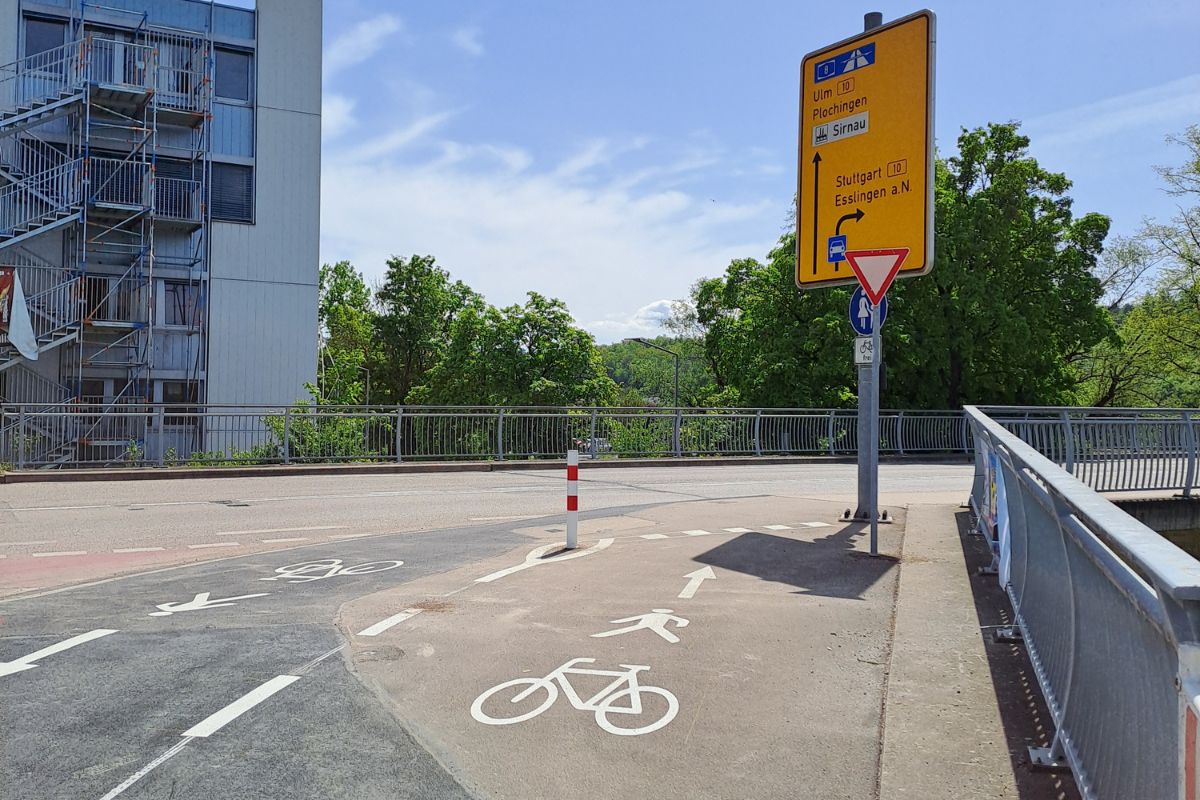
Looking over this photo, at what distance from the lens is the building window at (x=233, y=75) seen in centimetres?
3061

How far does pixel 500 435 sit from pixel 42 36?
19426 mm

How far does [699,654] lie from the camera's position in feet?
18.1

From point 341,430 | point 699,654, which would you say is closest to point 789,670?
point 699,654

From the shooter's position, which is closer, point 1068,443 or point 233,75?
point 1068,443

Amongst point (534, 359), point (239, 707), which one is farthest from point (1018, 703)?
point (534, 359)

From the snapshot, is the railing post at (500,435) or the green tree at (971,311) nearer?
the railing post at (500,435)

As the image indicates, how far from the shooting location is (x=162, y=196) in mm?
29375

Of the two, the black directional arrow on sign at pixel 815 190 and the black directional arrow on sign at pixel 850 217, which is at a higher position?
the black directional arrow on sign at pixel 815 190

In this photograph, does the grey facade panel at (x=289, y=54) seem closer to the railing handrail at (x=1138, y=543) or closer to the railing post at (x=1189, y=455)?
the railing post at (x=1189, y=455)

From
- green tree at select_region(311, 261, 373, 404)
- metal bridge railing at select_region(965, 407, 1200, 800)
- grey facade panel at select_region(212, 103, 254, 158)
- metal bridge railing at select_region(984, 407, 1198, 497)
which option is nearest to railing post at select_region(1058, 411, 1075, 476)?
metal bridge railing at select_region(984, 407, 1198, 497)

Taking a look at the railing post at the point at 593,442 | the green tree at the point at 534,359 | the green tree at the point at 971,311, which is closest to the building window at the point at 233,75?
the railing post at the point at 593,442

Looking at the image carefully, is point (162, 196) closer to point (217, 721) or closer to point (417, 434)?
point (417, 434)

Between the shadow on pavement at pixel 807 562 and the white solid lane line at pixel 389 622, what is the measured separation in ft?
9.38

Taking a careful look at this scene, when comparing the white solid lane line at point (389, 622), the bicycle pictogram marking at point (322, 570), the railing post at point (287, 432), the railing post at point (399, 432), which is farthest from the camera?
the railing post at point (399, 432)
